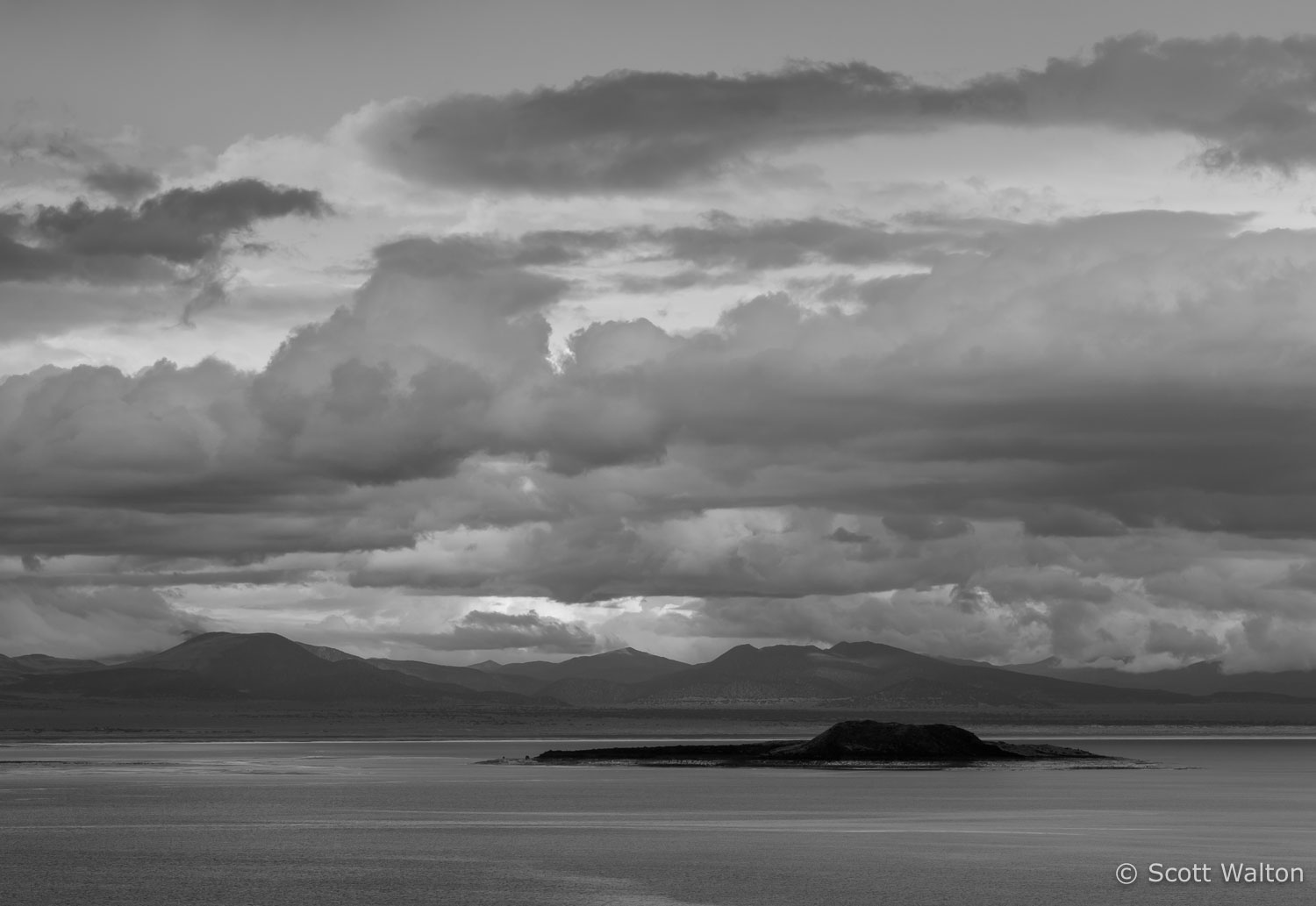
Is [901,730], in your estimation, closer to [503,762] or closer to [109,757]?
[503,762]

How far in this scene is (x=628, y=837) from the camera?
73.3 m

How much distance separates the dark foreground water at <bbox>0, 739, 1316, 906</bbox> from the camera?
5472 cm

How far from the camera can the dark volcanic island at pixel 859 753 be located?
153750 millimetres

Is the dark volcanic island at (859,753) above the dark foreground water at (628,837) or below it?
above

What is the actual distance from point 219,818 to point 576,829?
17976 mm

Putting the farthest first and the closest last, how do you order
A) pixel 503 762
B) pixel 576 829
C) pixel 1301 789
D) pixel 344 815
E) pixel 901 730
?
pixel 901 730 → pixel 503 762 → pixel 1301 789 → pixel 344 815 → pixel 576 829

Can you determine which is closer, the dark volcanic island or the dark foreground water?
the dark foreground water

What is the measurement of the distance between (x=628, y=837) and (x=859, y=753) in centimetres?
8585

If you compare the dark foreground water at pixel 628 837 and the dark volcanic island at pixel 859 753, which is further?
the dark volcanic island at pixel 859 753

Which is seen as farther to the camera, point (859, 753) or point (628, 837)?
point (859, 753)

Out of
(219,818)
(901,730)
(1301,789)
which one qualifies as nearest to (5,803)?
(219,818)

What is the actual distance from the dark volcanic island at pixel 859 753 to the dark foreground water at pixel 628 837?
85.7 ft

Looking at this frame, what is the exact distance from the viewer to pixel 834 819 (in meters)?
83.4

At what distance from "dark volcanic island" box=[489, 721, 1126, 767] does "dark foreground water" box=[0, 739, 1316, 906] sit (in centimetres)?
2613
